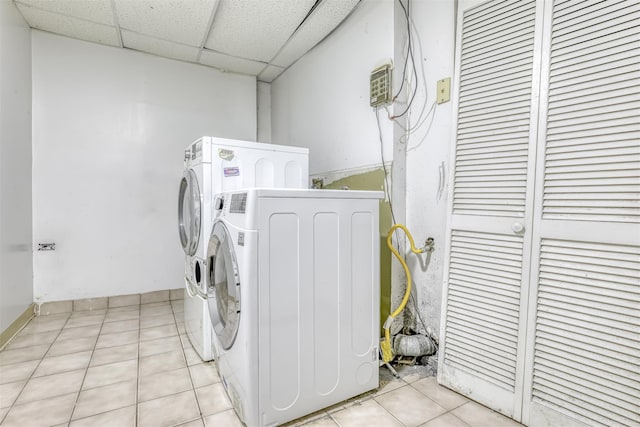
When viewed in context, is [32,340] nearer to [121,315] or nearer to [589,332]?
[121,315]

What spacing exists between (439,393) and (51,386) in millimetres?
2247

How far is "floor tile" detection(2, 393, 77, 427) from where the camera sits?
1510 millimetres

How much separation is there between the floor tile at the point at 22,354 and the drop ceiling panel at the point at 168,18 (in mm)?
2702

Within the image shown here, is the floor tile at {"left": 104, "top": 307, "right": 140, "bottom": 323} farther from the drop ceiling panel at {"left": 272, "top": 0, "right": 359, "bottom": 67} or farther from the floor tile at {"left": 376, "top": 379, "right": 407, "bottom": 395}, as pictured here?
the drop ceiling panel at {"left": 272, "top": 0, "right": 359, "bottom": 67}

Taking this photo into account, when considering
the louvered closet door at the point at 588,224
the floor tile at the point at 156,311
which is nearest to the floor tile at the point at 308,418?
the louvered closet door at the point at 588,224

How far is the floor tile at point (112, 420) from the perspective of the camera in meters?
1.50

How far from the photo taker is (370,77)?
2.31 m

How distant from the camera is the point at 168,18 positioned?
2639 millimetres

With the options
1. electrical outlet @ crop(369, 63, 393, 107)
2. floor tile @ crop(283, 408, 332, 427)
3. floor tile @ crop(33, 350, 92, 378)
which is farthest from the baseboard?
electrical outlet @ crop(369, 63, 393, 107)

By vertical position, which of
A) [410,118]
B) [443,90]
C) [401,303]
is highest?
[443,90]

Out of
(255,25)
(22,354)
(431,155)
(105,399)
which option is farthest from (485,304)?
(22,354)

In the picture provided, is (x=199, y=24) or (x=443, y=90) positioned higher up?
(x=199, y=24)

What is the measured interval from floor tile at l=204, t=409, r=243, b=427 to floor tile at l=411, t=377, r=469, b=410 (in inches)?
39.9

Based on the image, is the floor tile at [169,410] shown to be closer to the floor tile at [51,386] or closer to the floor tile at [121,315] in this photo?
the floor tile at [51,386]
